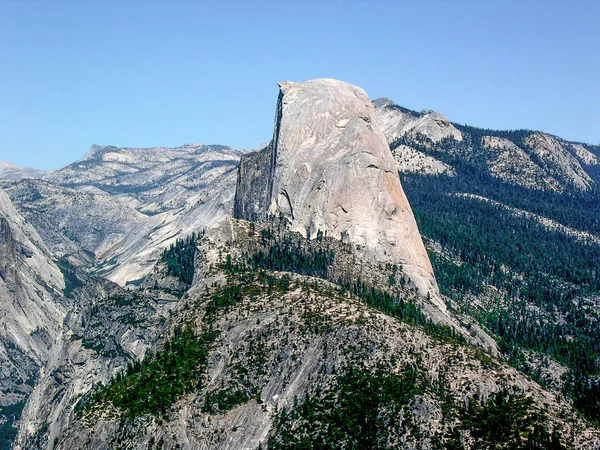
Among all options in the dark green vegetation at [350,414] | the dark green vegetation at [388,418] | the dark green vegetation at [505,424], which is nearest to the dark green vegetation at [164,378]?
the dark green vegetation at [388,418]

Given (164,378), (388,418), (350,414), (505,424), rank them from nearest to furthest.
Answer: (505,424) → (388,418) → (350,414) → (164,378)

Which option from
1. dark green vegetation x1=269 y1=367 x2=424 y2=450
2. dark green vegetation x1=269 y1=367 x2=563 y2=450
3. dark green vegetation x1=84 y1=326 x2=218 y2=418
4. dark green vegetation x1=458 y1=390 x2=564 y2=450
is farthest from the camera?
dark green vegetation x1=84 y1=326 x2=218 y2=418

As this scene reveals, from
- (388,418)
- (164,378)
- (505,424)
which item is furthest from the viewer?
(164,378)

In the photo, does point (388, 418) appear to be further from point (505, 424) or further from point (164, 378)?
point (164, 378)

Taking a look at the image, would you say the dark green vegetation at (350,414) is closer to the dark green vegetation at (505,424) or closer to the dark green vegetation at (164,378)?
the dark green vegetation at (505,424)

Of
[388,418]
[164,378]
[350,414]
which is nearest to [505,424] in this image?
[388,418]

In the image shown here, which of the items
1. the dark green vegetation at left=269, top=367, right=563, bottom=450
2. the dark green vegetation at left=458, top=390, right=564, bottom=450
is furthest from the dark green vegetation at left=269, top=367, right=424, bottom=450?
the dark green vegetation at left=458, top=390, right=564, bottom=450

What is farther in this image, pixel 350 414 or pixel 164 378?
pixel 164 378

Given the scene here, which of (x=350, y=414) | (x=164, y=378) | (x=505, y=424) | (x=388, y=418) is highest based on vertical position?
(x=505, y=424)

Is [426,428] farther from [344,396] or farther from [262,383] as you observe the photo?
[262,383]

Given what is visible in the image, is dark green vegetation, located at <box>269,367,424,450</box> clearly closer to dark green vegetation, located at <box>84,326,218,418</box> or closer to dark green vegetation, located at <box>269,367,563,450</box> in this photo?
dark green vegetation, located at <box>269,367,563,450</box>
